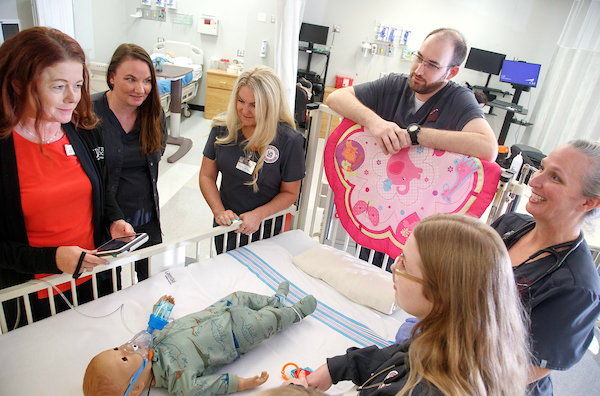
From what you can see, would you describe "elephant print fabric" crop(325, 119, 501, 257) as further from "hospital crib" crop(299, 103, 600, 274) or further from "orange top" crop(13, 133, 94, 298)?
"orange top" crop(13, 133, 94, 298)

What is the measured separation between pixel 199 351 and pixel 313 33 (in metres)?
6.33

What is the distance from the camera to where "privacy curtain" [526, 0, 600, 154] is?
4992mm

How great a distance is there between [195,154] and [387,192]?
373cm

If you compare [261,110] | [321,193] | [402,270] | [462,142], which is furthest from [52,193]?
[462,142]

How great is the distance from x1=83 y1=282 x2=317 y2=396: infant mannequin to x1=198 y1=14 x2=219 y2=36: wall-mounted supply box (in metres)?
6.21

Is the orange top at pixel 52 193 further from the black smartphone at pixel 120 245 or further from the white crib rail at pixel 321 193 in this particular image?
the white crib rail at pixel 321 193

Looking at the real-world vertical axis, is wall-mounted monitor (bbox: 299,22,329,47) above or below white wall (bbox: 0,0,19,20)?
above

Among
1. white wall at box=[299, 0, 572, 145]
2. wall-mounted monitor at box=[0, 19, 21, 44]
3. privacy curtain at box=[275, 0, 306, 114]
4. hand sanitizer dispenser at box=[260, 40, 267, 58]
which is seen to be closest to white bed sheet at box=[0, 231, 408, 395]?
privacy curtain at box=[275, 0, 306, 114]

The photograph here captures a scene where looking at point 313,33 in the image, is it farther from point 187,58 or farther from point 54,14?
point 54,14

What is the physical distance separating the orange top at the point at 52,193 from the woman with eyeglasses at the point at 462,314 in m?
1.20

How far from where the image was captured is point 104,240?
5.29ft

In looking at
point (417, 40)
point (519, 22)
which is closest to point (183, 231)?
point (417, 40)

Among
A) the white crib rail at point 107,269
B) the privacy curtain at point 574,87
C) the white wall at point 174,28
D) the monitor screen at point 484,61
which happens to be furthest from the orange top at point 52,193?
the monitor screen at point 484,61

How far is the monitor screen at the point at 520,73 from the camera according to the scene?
6.05 meters
